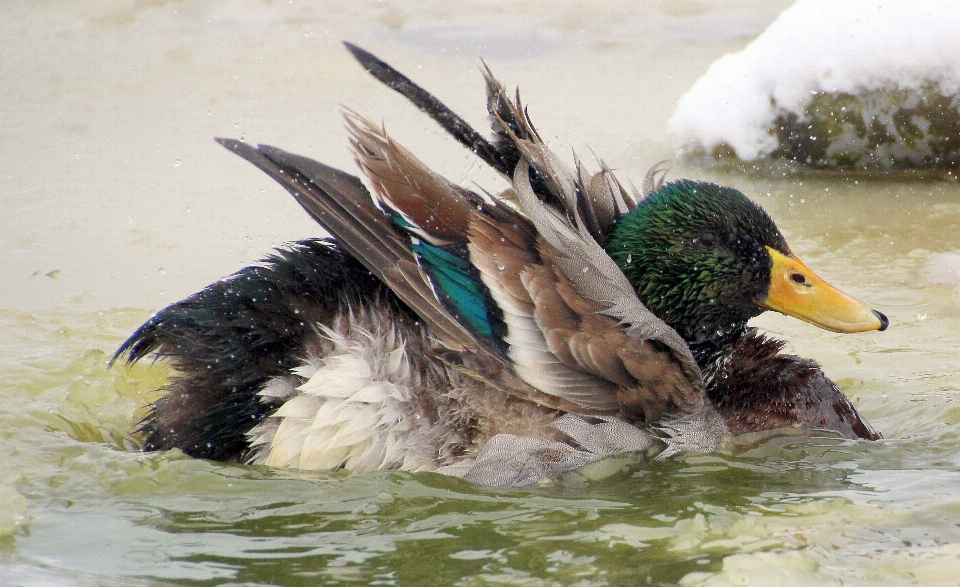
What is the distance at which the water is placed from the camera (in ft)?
9.50

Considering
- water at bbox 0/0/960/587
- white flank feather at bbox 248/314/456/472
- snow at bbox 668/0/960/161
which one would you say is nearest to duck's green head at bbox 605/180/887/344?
water at bbox 0/0/960/587

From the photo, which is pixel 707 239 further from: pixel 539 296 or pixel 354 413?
pixel 354 413

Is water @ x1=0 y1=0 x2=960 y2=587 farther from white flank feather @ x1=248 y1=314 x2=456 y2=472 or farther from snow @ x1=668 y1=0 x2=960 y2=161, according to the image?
snow @ x1=668 y1=0 x2=960 y2=161

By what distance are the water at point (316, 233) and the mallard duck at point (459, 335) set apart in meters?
0.12

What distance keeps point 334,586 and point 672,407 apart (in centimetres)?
140

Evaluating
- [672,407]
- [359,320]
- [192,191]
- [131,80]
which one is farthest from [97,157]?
[672,407]

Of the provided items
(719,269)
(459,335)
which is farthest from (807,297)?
(459,335)

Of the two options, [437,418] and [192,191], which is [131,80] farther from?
[437,418]

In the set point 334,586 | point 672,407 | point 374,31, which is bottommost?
point 334,586

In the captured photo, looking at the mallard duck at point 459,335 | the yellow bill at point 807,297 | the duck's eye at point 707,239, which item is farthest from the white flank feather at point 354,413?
the yellow bill at point 807,297

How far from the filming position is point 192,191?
6.55 meters

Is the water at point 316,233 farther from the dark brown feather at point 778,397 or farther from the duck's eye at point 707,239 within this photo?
the duck's eye at point 707,239

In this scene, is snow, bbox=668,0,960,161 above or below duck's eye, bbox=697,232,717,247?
above

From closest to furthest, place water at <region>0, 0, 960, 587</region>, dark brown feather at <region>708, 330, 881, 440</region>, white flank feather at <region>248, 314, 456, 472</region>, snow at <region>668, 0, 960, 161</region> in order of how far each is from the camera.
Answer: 1. water at <region>0, 0, 960, 587</region>
2. white flank feather at <region>248, 314, 456, 472</region>
3. dark brown feather at <region>708, 330, 881, 440</region>
4. snow at <region>668, 0, 960, 161</region>
